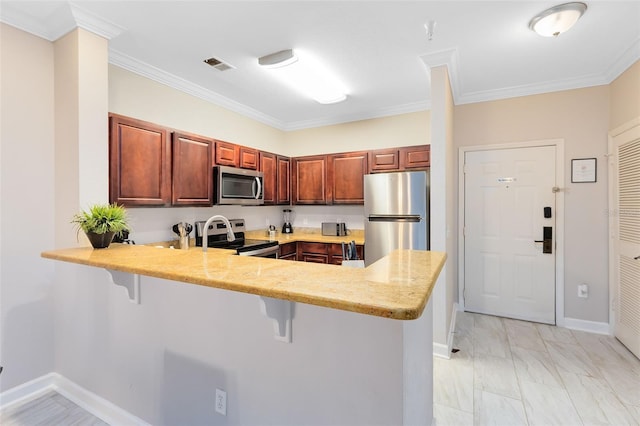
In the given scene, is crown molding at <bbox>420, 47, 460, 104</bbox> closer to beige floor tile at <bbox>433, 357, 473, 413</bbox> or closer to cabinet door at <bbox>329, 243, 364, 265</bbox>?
cabinet door at <bbox>329, 243, 364, 265</bbox>

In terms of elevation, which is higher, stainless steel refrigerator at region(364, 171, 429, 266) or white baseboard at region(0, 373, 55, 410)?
stainless steel refrigerator at region(364, 171, 429, 266)

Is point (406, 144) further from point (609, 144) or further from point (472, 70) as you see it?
point (609, 144)

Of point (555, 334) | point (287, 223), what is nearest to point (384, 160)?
point (287, 223)

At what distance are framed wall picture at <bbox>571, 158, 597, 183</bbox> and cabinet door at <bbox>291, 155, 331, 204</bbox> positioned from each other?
282 centimetres

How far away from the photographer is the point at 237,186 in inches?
137

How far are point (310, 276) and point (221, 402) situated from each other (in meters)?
0.90

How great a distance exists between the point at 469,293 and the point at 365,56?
9.90ft

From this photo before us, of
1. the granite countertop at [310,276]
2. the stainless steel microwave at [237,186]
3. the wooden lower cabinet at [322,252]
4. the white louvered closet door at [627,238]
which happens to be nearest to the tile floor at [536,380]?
the white louvered closet door at [627,238]

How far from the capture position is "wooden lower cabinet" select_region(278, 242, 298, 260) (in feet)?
12.8

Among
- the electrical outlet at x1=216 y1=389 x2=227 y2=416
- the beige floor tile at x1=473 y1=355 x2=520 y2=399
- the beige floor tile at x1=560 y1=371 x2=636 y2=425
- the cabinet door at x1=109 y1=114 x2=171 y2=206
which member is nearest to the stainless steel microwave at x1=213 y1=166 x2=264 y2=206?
the cabinet door at x1=109 y1=114 x2=171 y2=206

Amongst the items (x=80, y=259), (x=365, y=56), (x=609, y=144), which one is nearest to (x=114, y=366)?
(x=80, y=259)

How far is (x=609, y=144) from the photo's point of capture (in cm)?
307

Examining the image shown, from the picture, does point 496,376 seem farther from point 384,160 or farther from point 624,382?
point 384,160

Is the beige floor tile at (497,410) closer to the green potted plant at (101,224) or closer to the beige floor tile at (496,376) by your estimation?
the beige floor tile at (496,376)
